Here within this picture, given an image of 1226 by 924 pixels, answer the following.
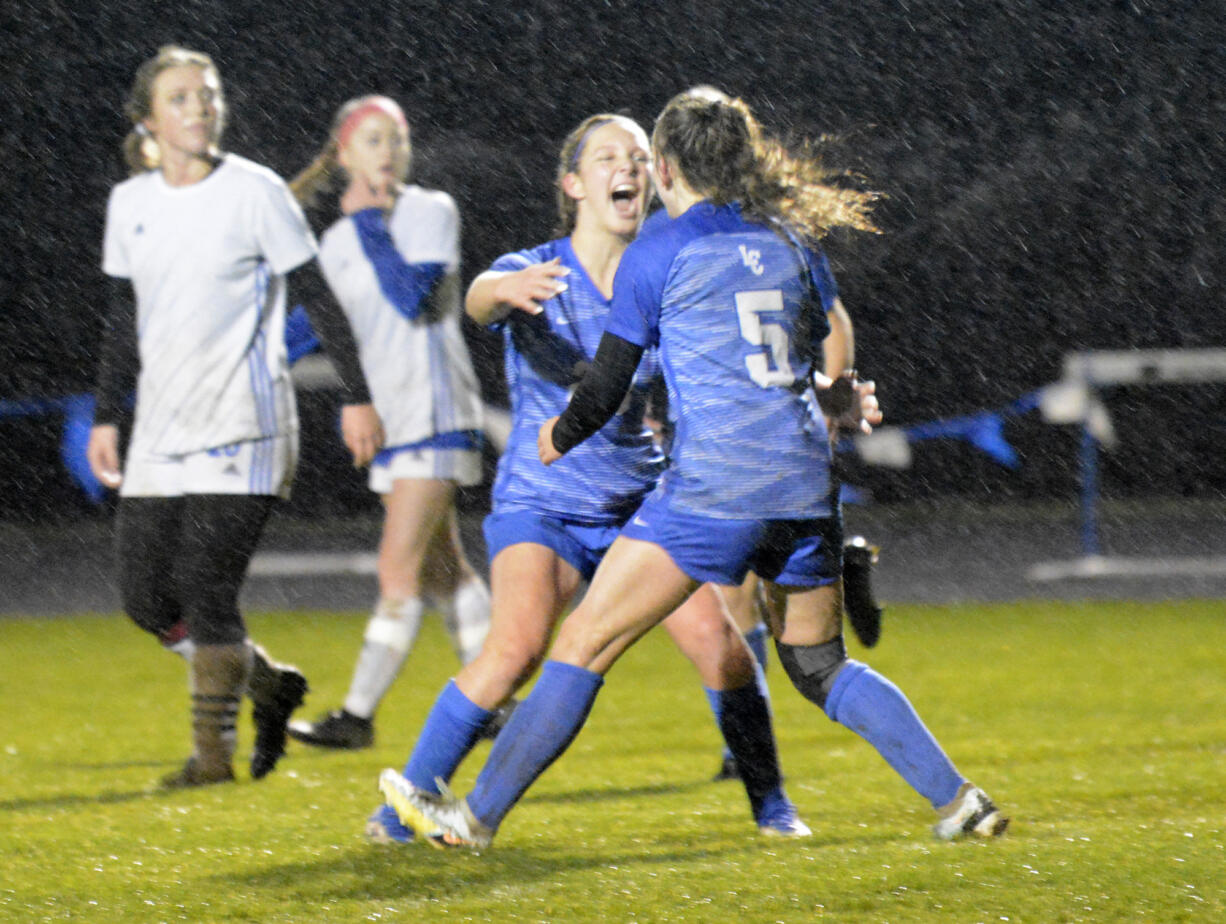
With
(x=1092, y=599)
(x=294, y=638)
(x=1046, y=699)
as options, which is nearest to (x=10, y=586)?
(x=294, y=638)

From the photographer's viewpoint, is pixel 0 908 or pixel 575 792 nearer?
pixel 0 908

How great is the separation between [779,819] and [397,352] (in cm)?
243

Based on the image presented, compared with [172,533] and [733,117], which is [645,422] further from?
[172,533]

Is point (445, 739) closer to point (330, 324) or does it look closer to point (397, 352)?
point (330, 324)

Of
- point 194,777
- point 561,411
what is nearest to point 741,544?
point 561,411

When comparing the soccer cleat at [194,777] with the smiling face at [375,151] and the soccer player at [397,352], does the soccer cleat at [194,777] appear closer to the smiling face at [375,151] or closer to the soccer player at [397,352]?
the soccer player at [397,352]

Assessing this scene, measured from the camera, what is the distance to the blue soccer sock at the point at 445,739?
14.2ft

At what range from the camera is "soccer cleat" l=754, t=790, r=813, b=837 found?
179 inches

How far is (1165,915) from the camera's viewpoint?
137 inches

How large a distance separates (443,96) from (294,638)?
910 cm

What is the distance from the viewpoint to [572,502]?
4406 millimetres

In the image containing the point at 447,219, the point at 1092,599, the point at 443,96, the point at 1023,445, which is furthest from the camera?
the point at 443,96

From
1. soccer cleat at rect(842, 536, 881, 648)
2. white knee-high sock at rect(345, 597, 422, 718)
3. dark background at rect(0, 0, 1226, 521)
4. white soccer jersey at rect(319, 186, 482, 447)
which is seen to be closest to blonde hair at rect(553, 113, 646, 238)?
soccer cleat at rect(842, 536, 881, 648)

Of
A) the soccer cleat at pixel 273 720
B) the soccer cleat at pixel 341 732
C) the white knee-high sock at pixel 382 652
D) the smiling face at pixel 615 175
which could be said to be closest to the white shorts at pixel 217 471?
the soccer cleat at pixel 273 720
